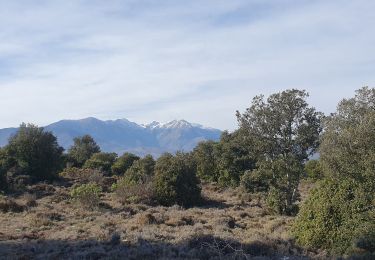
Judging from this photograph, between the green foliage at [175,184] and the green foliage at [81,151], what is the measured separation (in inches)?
1069

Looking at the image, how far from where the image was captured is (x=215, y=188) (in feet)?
150

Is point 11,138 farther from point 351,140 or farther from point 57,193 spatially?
point 351,140

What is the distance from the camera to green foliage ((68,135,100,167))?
6116 cm

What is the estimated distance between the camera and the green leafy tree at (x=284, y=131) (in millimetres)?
27656

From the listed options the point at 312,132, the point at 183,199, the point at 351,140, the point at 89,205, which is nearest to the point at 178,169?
the point at 183,199

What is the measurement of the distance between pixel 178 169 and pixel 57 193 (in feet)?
29.4

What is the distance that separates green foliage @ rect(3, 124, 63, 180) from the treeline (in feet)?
0.30

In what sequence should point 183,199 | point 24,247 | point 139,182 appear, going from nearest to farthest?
1. point 24,247
2. point 183,199
3. point 139,182

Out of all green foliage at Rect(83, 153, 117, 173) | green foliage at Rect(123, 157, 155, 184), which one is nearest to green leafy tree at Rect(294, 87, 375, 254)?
green foliage at Rect(123, 157, 155, 184)

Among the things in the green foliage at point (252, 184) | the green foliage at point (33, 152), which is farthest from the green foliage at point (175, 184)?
the green foliage at point (33, 152)

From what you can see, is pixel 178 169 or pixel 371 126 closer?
pixel 371 126

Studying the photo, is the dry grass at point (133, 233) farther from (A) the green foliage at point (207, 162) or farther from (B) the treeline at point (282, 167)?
(A) the green foliage at point (207, 162)

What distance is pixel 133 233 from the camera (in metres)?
17.4

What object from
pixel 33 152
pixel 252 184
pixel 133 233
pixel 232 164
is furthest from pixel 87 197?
pixel 232 164
